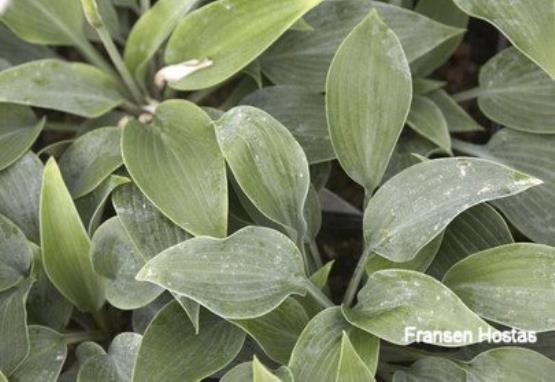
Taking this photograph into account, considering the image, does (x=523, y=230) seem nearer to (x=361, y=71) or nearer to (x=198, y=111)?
(x=361, y=71)

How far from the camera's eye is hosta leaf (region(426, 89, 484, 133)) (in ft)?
3.64

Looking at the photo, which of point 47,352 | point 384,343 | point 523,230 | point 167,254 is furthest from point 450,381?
point 47,352

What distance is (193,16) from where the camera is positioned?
969 mm

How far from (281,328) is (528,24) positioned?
0.46m

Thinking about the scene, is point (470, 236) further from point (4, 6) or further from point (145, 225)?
point (4, 6)

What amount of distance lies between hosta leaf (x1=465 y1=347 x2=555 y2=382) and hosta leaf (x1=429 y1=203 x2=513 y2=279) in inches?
5.0

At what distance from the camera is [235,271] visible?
80 cm

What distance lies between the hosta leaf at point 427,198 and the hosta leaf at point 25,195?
1.37 ft

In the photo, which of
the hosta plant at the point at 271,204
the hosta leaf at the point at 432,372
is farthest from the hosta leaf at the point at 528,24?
the hosta leaf at the point at 432,372

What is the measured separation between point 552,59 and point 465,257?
0.25 meters

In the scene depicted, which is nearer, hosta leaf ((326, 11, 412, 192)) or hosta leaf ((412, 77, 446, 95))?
hosta leaf ((326, 11, 412, 192))

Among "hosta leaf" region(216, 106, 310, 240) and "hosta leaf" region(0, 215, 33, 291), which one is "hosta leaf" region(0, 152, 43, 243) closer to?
"hosta leaf" region(0, 215, 33, 291)

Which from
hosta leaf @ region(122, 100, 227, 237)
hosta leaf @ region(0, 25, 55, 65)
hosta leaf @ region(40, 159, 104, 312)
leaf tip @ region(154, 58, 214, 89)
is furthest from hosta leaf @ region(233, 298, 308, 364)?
hosta leaf @ region(0, 25, 55, 65)

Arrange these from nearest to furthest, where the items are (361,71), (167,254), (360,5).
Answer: (167,254) < (361,71) < (360,5)
